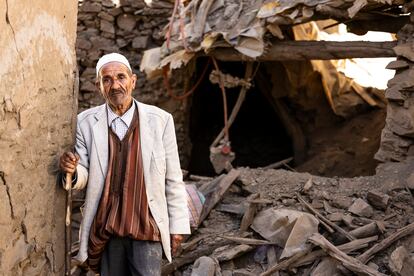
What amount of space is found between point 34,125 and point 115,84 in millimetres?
397

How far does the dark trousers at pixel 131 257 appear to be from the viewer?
259cm

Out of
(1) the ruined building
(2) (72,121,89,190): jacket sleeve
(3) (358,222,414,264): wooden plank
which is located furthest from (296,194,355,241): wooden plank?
(2) (72,121,89,190): jacket sleeve

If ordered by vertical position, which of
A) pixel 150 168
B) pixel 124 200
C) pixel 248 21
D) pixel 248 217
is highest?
pixel 248 21

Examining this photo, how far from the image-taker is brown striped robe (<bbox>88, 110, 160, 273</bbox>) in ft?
8.26

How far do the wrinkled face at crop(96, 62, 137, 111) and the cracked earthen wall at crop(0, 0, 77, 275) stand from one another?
0.23 metres

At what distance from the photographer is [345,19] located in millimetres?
5109

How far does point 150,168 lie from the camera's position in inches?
102

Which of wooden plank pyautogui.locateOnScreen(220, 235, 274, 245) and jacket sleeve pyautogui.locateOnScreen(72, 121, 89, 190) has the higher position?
jacket sleeve pyautogui.locateOnScreen(72, 121, 89, 190)

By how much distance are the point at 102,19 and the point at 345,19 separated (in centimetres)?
325

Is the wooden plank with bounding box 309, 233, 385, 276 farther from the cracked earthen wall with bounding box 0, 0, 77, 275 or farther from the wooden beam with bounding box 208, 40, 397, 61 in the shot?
the wooden beam with bounding box 208, 40, 397, 61

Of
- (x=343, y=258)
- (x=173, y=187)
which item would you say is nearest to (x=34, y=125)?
(x=173, y=187)

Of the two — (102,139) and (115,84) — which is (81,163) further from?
(115,84)

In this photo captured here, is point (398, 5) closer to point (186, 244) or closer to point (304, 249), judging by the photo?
point (304, 249)

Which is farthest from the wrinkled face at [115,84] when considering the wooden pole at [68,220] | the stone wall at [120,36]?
the stone wall at [120,36]
